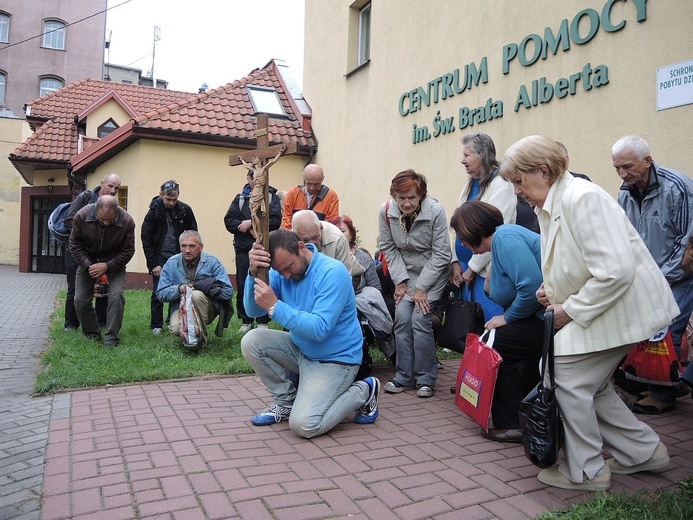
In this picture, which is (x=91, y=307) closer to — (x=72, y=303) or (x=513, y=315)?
(x=72, y=303)

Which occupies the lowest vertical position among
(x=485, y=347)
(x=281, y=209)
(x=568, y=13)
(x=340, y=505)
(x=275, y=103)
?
(x=340, y=505)

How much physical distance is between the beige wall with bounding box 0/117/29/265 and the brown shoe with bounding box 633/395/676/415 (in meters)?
29.0

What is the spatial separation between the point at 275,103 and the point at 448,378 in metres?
11.2

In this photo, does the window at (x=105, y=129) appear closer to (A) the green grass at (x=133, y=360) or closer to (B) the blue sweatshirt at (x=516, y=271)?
(A) the green grass at (x=133, y=360)

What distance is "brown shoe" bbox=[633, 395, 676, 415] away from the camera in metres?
4.70

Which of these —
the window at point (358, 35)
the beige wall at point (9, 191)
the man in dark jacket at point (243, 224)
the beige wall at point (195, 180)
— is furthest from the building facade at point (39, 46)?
the man in dark jacket at point (243, 224)

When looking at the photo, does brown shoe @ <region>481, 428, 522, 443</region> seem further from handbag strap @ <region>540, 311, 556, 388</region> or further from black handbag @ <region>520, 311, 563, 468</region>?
handbag strap @ <region>540, 311, 556, 388</region>

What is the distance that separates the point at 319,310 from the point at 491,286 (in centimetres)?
117

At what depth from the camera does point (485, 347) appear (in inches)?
157

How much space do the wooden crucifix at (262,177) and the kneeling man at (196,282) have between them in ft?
8.23

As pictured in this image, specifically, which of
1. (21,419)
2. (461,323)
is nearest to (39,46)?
(21,419)

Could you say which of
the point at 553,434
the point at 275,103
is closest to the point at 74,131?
the point at 275,103

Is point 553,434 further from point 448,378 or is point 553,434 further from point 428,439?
point 448,378

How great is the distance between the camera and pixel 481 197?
204 inches
